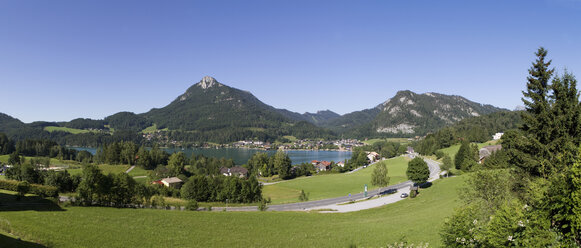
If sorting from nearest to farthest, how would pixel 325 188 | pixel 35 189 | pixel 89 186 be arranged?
pixel 89 186 → pixel 35 189 → pixel 325 188

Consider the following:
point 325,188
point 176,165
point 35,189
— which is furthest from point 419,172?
point 176,165

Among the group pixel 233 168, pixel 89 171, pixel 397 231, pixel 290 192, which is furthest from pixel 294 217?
pixel 233 168

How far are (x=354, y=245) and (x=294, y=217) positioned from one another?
46.6ft

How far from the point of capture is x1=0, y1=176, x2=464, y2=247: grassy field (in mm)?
19547

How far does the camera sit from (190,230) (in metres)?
24.5

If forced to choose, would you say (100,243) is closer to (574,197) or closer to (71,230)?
(71,230)

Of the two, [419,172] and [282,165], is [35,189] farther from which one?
[282,165]

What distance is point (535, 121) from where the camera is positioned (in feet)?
70.9

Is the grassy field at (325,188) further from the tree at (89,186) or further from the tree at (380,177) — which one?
the tree at (89,186)

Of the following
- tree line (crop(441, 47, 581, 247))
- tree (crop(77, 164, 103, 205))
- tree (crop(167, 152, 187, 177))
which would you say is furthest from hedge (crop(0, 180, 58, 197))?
tree (crop(167, 152, 187, 177))

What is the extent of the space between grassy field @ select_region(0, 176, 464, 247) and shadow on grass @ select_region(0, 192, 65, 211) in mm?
2038

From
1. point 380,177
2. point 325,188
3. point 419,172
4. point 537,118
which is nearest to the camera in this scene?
point 537,118

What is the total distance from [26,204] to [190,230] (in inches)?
744

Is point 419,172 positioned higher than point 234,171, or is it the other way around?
point 419,172
